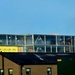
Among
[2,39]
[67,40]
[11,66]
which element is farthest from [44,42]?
[11,66]

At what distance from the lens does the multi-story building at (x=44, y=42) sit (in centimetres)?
10658

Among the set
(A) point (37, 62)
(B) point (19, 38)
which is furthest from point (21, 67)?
(B) point (19, 38)

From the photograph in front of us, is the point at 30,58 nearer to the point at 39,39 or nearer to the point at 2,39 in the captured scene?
the point at 2,39

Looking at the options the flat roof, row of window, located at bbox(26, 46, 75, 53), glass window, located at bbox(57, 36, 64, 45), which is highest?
glass window, located at bbox(57, 36, 64, 45)

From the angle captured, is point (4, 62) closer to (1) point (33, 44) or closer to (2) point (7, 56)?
(2) point (7, 56)

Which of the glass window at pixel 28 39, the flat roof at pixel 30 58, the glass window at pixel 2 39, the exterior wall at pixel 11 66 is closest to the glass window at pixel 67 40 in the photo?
the glass window at pixel 28 39

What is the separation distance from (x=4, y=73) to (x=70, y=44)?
65.2 metres

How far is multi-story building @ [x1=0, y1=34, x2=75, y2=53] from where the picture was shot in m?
107

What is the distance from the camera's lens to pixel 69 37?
113688mm

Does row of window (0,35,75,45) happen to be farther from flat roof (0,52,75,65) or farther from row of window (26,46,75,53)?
flat roof (0,52,75,65)

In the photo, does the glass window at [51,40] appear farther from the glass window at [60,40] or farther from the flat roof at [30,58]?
the flat roof at [30,58]

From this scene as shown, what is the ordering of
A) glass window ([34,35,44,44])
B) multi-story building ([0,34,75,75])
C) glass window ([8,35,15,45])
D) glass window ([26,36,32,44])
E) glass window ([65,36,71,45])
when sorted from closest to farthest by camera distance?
1. multi-story building ([0,34,75,75])
2. glass window ([8,35,15,45])
3. glass window ([34,35,44,44])
4. glass window ([65,36,71,45])
5. glass window ([26,36,32,44])

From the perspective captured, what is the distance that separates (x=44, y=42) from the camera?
4377 inches

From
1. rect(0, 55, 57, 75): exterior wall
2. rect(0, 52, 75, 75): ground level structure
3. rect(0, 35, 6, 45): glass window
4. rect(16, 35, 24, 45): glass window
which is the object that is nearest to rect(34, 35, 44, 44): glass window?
rect(16, 35, 24, 45): glass window
